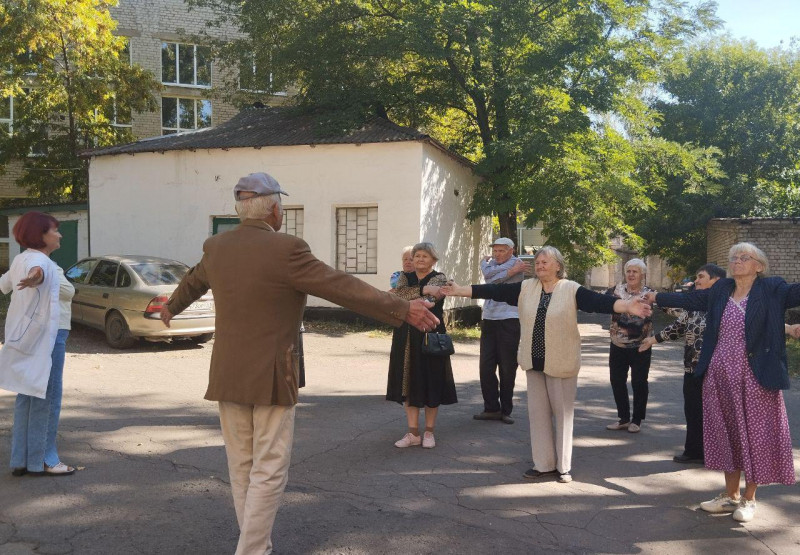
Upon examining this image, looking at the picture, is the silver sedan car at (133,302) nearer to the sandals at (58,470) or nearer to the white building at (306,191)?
the white building at (306,191)

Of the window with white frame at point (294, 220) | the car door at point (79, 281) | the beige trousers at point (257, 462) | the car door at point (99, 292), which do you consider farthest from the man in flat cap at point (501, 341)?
the window with white frame at point (294, 220)

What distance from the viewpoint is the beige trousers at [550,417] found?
569 cm

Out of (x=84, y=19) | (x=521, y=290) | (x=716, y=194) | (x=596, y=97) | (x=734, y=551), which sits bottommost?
(x=734, y=551)

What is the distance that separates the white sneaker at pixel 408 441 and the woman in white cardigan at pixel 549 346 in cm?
122

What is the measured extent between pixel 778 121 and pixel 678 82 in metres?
3.91

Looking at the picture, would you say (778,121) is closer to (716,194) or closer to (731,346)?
(716,194)

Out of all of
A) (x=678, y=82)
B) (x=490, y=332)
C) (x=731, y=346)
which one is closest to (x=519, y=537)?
(x=731, y=346)

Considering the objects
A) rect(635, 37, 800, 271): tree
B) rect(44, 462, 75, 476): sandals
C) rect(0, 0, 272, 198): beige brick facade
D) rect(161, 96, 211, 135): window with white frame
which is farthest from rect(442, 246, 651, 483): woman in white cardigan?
rect(161, 96, 211, 135): window with white frame

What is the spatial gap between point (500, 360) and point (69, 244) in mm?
18324

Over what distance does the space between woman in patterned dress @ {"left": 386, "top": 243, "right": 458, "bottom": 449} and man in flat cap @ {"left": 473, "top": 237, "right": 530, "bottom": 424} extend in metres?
1.32

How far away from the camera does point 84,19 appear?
22609 millimetres

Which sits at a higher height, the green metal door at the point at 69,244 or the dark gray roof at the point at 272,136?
the dark gray roof at the point at 272,136

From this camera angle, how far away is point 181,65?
34875 mm

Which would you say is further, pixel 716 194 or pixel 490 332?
pixel 716 194
